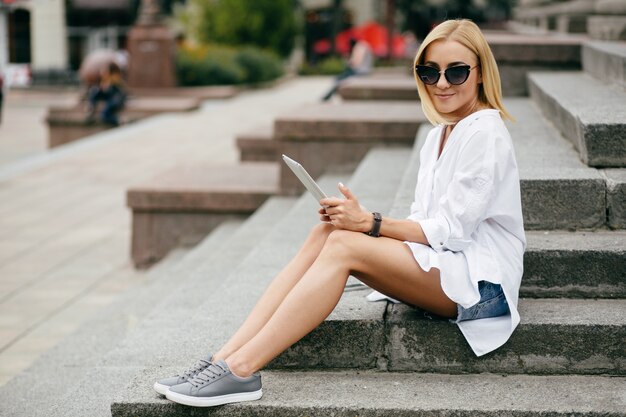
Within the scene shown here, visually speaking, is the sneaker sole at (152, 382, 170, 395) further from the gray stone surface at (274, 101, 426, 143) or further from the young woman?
the gray stone surface at (274, 101, 426, 143)

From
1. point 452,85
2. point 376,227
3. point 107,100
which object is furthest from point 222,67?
point 376,227

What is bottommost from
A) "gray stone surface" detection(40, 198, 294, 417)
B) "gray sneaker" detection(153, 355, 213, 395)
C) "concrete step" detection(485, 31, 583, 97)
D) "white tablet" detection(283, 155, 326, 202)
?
"gray stone surface" detection(40, 198, 294, 417)

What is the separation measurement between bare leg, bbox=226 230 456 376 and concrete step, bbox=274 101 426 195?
13.3 ft

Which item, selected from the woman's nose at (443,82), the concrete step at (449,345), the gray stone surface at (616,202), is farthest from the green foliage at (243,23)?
the concrete step at (449,345)

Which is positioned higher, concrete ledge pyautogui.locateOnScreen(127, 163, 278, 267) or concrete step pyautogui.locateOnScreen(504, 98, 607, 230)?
concrete step pyautogui.locateOnScreen(504, 98, 607, 230)

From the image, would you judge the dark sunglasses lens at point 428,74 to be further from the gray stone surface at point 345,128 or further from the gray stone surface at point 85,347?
the gray stone surface at point 345,128

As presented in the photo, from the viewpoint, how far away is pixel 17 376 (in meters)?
4.88

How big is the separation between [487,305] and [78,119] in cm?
1566

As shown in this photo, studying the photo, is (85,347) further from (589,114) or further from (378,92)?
(378,92)

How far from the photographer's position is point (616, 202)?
4.27 metres

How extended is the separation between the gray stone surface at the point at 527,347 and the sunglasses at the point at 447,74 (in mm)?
880

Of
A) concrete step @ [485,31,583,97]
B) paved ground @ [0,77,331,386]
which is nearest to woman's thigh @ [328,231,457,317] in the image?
paved ground @ [0,77,331,386]

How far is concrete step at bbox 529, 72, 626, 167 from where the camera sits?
450 cm

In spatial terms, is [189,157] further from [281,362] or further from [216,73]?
[216,73]
